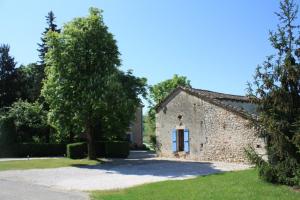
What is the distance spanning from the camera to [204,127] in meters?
27.2

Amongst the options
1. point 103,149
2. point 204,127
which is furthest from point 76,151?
point 204,127

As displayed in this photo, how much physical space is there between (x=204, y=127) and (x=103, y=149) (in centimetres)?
939

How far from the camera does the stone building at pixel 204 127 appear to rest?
24614 millimetres

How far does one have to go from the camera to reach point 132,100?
2881cm

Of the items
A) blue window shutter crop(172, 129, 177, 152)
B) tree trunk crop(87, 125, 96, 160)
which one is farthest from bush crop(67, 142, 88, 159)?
blue window shutter crop(172, 129, 177, 152)

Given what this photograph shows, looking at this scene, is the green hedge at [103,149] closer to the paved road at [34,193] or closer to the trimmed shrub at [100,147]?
the trimmed shrub at [100,147]

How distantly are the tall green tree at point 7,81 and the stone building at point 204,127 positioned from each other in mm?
20256

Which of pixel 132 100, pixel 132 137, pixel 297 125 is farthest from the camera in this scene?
pixel 132 137

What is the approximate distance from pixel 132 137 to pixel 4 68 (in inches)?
665

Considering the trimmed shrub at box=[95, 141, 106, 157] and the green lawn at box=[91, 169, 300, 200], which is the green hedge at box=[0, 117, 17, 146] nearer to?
the trimmed shrub at box=[95, 141, 106, 157]

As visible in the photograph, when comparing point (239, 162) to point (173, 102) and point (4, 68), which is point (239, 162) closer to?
point (173, 102)

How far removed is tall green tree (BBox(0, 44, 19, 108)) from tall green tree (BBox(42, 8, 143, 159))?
721 inches

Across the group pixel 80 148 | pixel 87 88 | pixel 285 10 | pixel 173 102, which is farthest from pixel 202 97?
pixel 285 10

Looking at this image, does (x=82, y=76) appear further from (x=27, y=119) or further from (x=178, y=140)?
(x=27, y=119)
